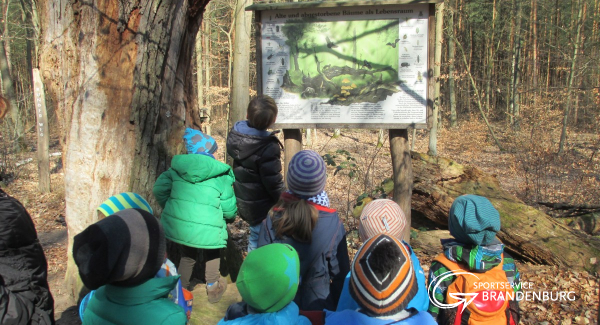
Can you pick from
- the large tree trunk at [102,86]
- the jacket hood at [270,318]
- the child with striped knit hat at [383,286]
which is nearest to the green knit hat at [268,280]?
the jacket hood at [270,318]

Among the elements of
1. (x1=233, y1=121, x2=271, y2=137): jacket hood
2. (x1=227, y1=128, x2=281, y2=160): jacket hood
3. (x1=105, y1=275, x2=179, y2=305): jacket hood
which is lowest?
(x1=105, y1=275, x2=179, y2=305): jacket hood

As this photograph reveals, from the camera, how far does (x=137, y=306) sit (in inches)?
68.4

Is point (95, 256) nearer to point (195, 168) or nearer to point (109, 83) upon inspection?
point (195, 168)

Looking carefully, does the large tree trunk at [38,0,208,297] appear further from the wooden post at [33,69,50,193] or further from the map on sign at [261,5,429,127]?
the wooden post at [33,69,50,193]

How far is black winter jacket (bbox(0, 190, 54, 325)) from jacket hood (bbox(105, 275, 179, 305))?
1.54 ft

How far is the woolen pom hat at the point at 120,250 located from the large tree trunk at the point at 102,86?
1554 mm

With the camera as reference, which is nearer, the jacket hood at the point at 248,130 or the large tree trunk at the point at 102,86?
the large tree trunk at the point at 102,86

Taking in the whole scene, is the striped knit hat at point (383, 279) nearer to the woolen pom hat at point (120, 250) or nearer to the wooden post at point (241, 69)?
the woolen pom hat at point (120, 250)

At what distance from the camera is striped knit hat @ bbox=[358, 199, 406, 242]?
220cm

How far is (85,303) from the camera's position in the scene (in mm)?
2123

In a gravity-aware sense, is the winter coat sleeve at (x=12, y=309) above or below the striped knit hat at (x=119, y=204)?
below

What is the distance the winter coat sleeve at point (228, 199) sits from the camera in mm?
3301

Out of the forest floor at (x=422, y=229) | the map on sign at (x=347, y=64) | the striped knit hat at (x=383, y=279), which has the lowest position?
the forest floor at (x=422, y=229)

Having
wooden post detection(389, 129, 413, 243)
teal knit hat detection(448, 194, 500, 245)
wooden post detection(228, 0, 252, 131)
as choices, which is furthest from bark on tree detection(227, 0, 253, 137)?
teal knit hat detection(448, 194, 500, 245)
